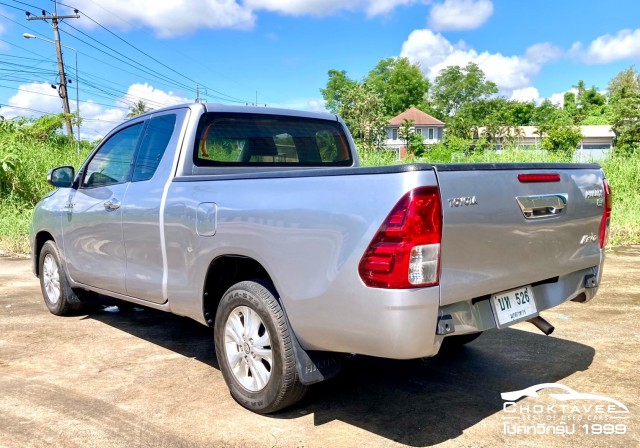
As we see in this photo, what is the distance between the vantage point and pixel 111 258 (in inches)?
186

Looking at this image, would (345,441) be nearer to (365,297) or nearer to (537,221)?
(365,297)

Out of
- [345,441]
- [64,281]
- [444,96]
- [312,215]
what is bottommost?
[345,441]

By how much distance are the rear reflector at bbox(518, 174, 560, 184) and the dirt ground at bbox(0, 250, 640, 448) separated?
138cm

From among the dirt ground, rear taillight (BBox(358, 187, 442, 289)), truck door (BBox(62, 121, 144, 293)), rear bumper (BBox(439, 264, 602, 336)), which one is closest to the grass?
truck door (BBox(62, 121, 144, 293))

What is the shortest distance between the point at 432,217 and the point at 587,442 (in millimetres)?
1532

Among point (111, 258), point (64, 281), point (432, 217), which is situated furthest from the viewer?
point (64, 281)

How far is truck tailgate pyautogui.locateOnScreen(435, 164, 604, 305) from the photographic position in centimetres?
283

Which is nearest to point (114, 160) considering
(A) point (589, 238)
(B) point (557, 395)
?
(A) point (589, 238)

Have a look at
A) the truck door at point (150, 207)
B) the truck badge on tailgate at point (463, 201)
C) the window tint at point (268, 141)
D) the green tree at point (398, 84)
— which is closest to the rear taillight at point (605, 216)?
the truck badge on tailgate at point (463, 201)

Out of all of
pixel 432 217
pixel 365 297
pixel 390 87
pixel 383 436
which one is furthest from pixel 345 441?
pixel 390 87

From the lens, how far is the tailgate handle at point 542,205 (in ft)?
10.4

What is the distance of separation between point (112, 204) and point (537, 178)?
3223 millimetres

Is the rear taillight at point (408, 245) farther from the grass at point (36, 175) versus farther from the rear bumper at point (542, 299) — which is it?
the grass at point (36, 175)

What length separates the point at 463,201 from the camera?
9.32 feet
